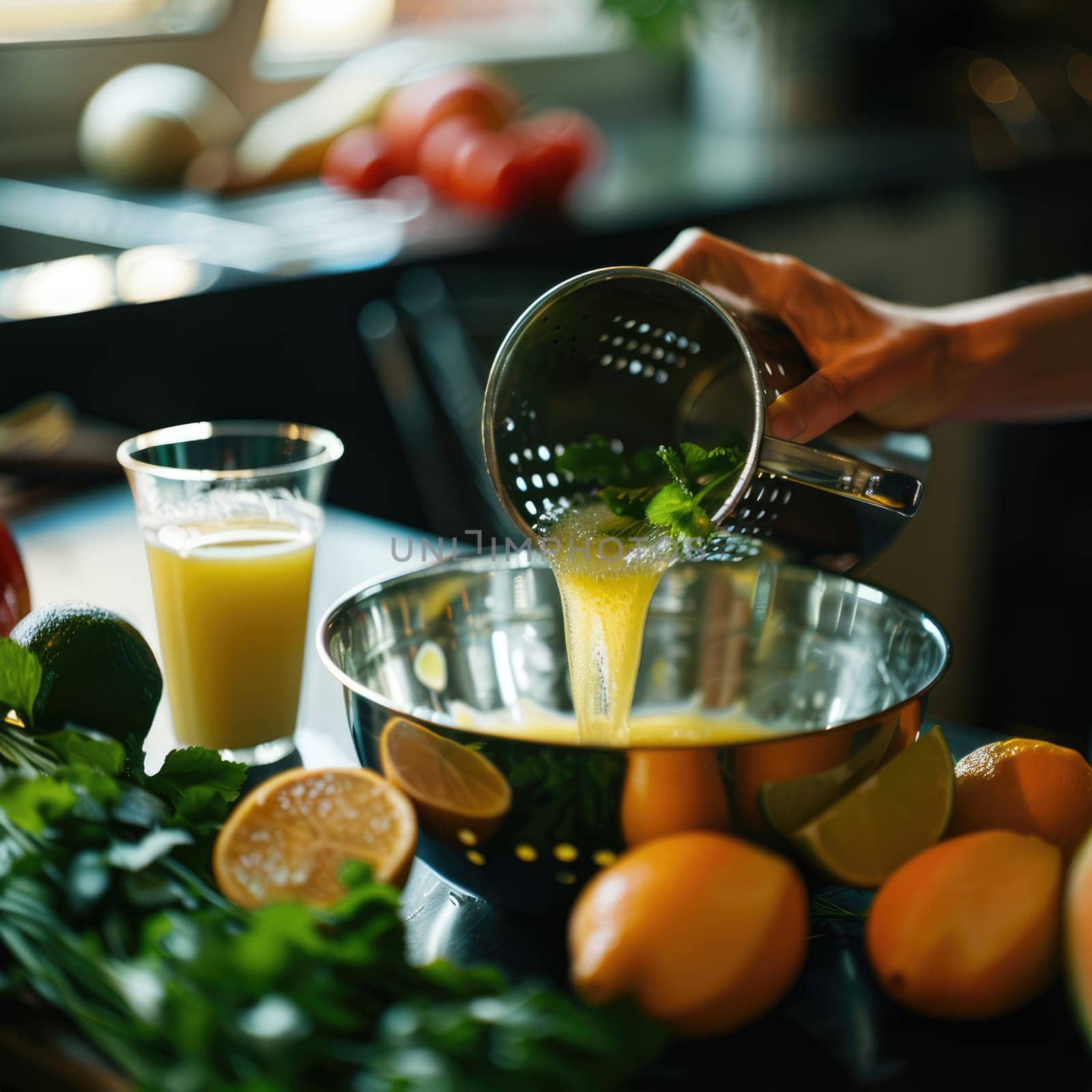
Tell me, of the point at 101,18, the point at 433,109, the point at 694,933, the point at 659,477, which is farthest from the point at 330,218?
→ the point at 694,933

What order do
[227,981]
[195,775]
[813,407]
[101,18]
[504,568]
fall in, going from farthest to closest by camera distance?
[101,18], [504,568], [813,407], [195,775], [227,981]

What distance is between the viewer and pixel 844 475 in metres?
0.73

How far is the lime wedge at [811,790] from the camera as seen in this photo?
644mm

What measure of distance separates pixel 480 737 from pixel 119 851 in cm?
17

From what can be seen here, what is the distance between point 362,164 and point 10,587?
149cm

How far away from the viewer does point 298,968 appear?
50 cm

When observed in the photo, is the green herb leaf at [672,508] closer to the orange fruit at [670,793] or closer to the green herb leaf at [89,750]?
the orange fruit at [670,793]

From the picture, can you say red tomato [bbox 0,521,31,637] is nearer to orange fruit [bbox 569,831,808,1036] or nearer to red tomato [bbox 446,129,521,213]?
orange fruit [bbox 569,831,808,1036]

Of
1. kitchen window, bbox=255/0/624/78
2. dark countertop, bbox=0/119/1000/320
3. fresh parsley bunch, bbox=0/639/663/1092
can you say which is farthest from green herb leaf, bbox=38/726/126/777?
kitchen window, bbox=255/0/624/78

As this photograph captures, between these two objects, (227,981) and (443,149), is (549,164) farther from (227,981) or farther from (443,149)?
(227,981)

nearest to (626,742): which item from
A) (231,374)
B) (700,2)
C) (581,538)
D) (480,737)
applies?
(581,538)

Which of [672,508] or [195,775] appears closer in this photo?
[195,775]

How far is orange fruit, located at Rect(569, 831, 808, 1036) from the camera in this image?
0.54m

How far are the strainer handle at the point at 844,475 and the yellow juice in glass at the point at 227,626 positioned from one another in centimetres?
35
